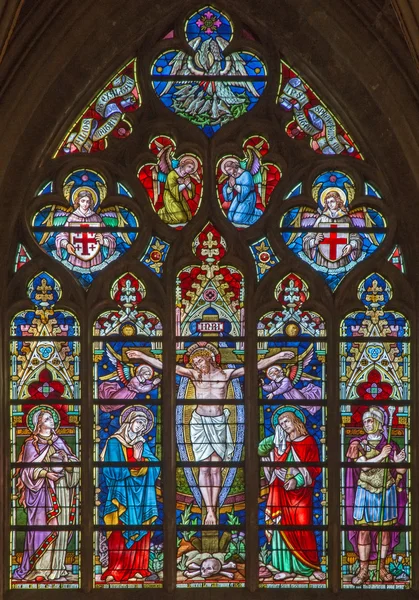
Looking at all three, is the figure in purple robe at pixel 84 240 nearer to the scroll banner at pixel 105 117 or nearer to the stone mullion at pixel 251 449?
the scroll banner at pixel 105 117

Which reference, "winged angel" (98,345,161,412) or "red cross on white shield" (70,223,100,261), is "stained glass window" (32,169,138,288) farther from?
"winged angel" (98,345,161,412)

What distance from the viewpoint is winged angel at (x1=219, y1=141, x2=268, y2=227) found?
12.3m

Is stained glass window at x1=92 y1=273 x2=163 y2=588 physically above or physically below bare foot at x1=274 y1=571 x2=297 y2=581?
above

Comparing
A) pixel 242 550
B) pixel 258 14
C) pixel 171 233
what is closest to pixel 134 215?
pixel 171 233

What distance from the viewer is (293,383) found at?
12.1 m

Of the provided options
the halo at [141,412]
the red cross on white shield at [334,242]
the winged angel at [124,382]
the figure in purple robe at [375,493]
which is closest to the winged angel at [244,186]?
the red cross on white shield at [334,242]

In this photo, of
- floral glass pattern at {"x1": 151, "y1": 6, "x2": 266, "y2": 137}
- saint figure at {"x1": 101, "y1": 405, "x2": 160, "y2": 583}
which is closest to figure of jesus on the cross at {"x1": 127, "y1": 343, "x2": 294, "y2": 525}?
saint figure at {"x1": 101, "y1": 405, "x2": 160, "y2": 583}

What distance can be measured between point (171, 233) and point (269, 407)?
1.59m

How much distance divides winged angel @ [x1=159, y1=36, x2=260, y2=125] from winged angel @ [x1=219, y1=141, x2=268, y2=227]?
35cm

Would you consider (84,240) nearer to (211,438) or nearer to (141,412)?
(141,412)

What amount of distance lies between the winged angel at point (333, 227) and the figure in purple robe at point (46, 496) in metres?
2.46

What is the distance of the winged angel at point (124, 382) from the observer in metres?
12.1

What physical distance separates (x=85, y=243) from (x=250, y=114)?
5.58 ft

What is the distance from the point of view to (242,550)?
1194 cm
